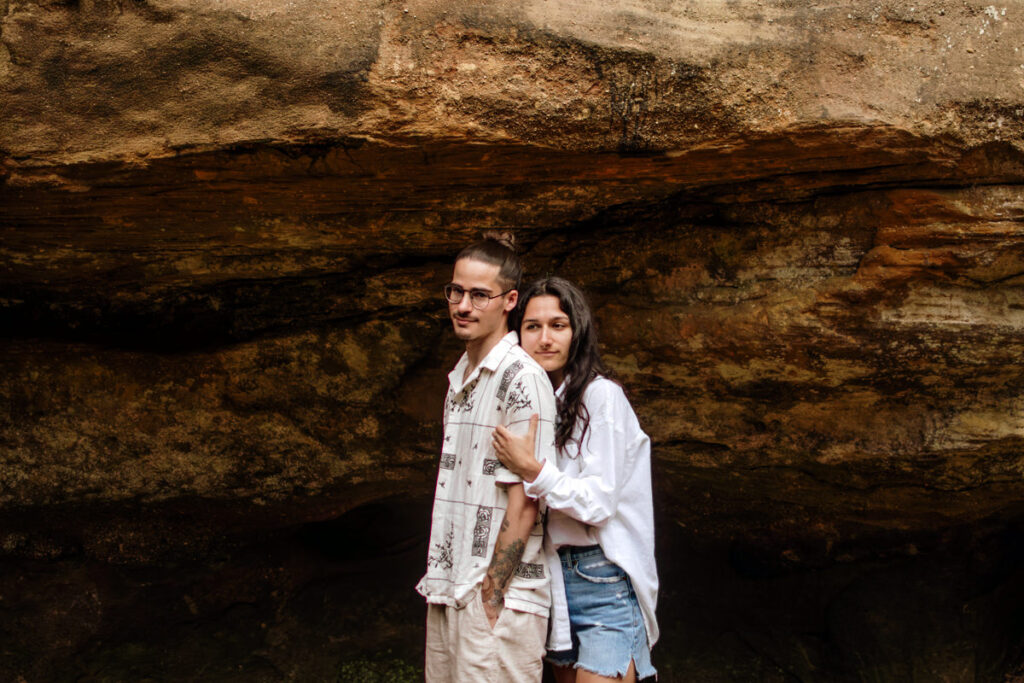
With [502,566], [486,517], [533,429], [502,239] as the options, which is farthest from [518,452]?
[502,239]

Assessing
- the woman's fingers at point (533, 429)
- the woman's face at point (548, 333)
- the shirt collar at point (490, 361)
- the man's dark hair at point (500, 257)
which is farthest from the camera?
the woman's face at point (548, 333)

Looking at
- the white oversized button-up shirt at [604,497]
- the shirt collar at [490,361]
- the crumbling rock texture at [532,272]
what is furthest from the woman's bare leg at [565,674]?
the crumbling rock texture at [532,272]

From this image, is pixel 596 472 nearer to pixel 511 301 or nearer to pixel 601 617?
pixel 601 617

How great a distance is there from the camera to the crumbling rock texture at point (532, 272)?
231cm

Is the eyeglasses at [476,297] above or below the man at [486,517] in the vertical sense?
above

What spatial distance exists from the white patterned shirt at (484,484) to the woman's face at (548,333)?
0.16 m

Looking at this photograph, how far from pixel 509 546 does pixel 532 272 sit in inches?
50.7

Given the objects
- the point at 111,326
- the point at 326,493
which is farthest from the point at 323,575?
the point at 111,326

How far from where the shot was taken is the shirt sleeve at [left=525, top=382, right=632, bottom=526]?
2.22 m

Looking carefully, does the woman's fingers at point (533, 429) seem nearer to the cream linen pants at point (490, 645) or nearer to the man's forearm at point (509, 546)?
the man's forearm at point (509, 546)

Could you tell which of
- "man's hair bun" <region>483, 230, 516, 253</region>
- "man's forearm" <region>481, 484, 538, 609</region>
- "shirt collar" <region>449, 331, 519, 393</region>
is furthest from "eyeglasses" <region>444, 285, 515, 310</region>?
"man's forearm" <region>481, 484, 538, 609</region>

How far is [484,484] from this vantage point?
2260 mm

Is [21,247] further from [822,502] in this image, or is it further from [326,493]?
[822,502]

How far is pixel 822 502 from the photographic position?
3615 mm
